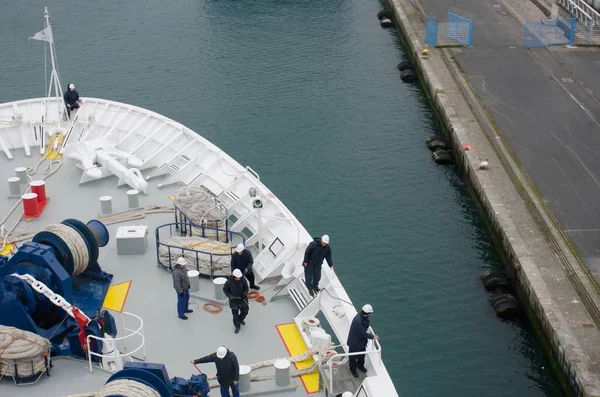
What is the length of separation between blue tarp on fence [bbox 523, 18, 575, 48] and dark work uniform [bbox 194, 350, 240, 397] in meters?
35.4

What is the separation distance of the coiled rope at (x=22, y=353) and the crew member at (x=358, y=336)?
5.63 meters

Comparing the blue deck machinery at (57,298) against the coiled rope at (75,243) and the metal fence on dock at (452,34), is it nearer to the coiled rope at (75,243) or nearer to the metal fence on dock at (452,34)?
the coiled rope at (75,243)

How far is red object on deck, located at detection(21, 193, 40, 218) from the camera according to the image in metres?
20.8

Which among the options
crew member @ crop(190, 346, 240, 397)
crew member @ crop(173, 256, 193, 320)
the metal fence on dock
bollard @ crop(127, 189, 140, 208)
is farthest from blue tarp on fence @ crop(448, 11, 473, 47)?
crew member @ crop(190, 346, 240, 397)

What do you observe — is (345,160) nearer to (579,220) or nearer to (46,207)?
(579,220)

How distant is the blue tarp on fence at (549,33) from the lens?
44906 millimetres

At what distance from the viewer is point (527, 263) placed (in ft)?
84.4

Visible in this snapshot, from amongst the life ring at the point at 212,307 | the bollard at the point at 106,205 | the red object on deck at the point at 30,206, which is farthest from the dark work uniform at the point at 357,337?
the red object on deck at the point at 30,206

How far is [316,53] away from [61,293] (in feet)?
110

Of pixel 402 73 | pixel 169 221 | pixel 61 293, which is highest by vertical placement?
pixel 61 293

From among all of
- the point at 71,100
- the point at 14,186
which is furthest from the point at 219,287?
the point at 71,100

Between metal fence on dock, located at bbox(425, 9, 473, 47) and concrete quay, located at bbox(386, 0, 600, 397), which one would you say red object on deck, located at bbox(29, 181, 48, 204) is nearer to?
concrete quay, located at bbox(386, 0, 600, 397)

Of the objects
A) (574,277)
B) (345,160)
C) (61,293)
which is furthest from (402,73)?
(61,293)

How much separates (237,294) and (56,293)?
355 cm
